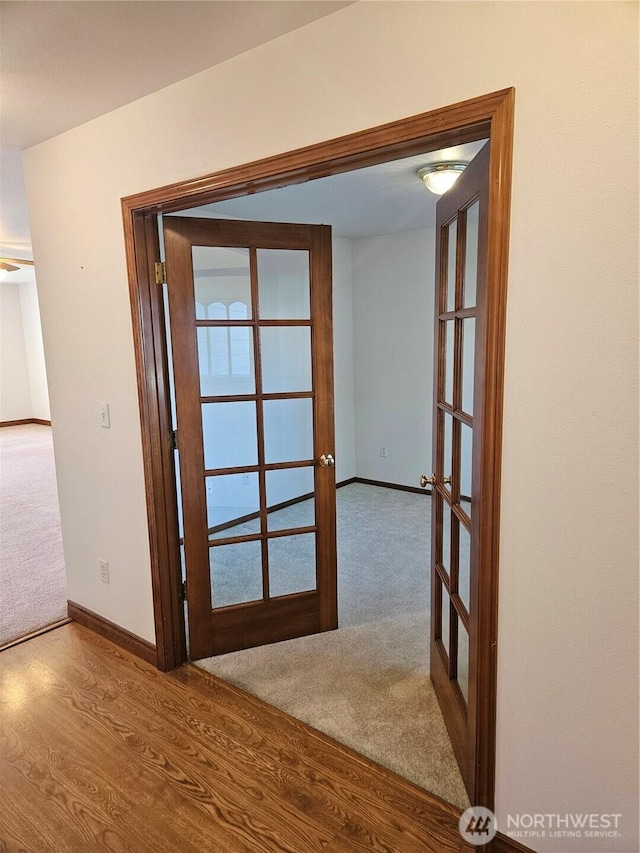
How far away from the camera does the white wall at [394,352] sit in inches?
191

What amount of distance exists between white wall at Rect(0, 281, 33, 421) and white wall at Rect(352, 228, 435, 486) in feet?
22.6

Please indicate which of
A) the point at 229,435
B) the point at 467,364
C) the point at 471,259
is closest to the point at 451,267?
the point at 471,259

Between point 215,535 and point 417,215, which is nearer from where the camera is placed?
point 215,535

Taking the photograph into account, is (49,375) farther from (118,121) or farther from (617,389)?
(617,389)

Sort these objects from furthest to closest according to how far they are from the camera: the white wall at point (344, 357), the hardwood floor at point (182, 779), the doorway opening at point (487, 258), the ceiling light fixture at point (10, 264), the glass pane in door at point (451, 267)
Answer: the ceiling light fixture at point (10, 264) < the white wall at point (344, 357) < the glass pane in door at point (451, 267) < the hardwood floor at point (182, 779) < the doorway opening at point (487, 258)

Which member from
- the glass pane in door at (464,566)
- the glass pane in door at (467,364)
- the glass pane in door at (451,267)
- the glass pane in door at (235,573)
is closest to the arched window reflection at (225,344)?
the glass pane in door at (235,573)

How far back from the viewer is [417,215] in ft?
13.8

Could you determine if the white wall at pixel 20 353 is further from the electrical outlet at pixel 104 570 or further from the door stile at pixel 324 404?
the door stile at pixel 324 404

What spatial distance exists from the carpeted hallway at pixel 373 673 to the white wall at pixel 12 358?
801 cm

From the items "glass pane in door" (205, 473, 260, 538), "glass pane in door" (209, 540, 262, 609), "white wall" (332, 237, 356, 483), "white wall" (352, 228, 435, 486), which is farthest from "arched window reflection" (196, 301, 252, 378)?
"white wall" (352, 228, 435, 486)

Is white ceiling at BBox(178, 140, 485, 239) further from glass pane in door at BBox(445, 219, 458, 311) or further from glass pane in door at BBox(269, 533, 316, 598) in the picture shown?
glass pane in door at BBox(269, 533, 316, 598)

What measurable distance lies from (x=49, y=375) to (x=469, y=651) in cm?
240

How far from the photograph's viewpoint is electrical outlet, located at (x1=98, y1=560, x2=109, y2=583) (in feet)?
8.79

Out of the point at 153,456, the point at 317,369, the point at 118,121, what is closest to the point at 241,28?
the point at 118,121
